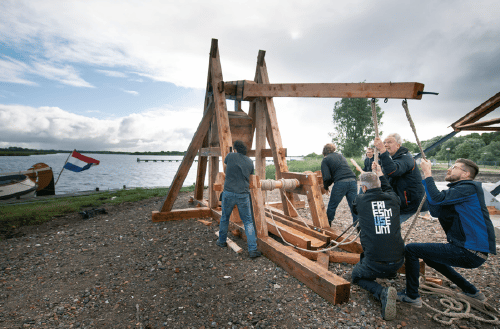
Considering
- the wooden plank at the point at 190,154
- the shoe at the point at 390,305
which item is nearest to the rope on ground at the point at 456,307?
the shoe at the point at 390,305

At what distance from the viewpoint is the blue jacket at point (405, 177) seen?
12.9 feet

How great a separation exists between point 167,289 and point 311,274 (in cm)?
206

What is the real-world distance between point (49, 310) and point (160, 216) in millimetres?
3983

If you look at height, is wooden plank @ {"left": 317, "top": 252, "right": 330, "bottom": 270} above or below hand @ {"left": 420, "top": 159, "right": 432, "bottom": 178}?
below

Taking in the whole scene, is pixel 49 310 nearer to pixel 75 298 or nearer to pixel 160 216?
pixel 75 298

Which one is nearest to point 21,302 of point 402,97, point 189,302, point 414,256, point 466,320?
point 189,302

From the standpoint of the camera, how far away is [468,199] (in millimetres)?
2820

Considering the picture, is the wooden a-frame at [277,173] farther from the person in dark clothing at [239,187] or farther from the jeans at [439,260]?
the jeans at [439,260]

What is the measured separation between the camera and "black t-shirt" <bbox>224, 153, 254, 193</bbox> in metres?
5.05

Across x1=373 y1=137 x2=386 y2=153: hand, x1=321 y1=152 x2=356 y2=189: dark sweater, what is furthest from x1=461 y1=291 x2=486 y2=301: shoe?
x1=321 y1=152 x2=356 y2=189: dark sweater

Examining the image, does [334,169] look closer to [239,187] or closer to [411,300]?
[239,187]

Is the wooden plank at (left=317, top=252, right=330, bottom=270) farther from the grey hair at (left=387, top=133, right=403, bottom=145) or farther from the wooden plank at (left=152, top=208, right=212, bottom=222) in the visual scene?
the wooden plank at (left=152, top=208, right=212, bottom=222)

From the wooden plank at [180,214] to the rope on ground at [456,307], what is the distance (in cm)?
544

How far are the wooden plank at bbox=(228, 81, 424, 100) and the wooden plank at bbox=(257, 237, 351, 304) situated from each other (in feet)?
8.41
